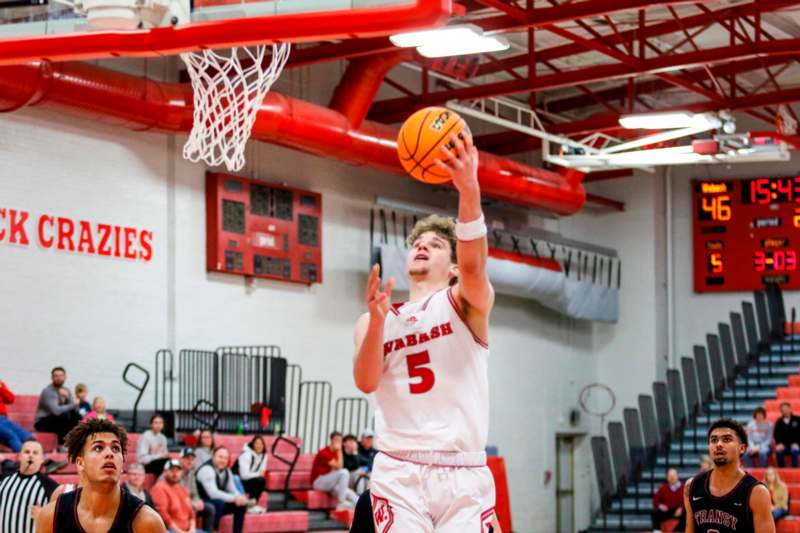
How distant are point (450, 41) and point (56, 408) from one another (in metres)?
6.32

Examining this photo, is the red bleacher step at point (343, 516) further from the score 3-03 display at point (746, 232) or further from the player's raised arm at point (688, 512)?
the score 3-03 display at point (746, 232)

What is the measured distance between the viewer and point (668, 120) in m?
19.7

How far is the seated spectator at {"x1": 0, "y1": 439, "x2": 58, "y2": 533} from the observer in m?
10.1

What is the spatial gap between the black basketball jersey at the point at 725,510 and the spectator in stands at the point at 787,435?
50.3ft

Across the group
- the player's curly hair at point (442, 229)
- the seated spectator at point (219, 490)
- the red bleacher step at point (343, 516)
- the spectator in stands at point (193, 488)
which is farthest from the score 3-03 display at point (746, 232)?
the player's curly hair at point (442, 229)

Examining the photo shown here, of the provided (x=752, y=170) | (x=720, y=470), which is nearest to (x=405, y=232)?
(x=752, y=170)

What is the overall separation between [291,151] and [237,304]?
277cm

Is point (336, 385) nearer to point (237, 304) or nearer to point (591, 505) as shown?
point (237, 304)

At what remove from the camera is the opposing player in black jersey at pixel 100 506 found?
662cm

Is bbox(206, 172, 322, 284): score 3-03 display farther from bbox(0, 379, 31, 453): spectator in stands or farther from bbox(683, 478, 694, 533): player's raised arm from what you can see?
bbox(683, 478, 694, 533): player's raised arm

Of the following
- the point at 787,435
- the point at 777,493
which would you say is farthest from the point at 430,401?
the point at 787,435

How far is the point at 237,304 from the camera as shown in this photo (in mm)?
21078

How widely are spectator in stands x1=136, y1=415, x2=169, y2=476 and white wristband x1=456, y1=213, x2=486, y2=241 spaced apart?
1183 centimetres

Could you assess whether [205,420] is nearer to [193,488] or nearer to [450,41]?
[193,488]
